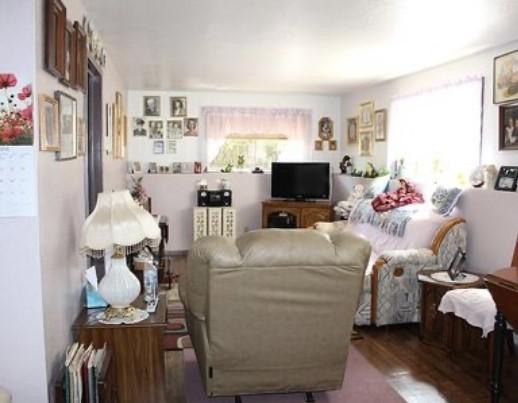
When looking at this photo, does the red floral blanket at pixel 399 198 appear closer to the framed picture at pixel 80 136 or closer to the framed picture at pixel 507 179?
the framed picture at pixel 507 179

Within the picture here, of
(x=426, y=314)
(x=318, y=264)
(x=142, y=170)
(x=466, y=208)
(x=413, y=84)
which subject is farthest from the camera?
(x=142, y=170)

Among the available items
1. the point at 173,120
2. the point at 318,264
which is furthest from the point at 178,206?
the point at 318,264

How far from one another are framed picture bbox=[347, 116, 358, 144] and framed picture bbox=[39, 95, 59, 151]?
5.32 m

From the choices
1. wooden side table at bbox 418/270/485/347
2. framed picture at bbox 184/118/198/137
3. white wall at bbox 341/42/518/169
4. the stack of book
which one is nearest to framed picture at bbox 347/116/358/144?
white wall at bbox 341/42/518/169

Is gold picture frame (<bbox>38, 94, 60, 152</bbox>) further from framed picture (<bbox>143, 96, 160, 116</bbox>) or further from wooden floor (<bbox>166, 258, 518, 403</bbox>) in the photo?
framed picture (<bbox>143, 96, 160, 116</bbox>)

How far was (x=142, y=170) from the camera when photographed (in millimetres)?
7188

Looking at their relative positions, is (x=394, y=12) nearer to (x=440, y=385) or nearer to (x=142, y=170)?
(x=440, y=385)

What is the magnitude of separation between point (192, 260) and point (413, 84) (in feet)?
13.2

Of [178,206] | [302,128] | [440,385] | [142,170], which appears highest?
[302,128]

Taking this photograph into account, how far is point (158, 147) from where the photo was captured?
723 centimetres

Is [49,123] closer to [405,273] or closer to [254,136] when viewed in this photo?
[405,273]

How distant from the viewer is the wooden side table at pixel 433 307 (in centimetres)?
368

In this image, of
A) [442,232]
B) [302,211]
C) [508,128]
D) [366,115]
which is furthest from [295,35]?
[302,211]

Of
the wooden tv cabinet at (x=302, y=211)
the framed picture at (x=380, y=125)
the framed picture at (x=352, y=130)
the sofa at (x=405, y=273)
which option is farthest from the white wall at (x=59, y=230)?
the framed picture at (x=352, y=130)
